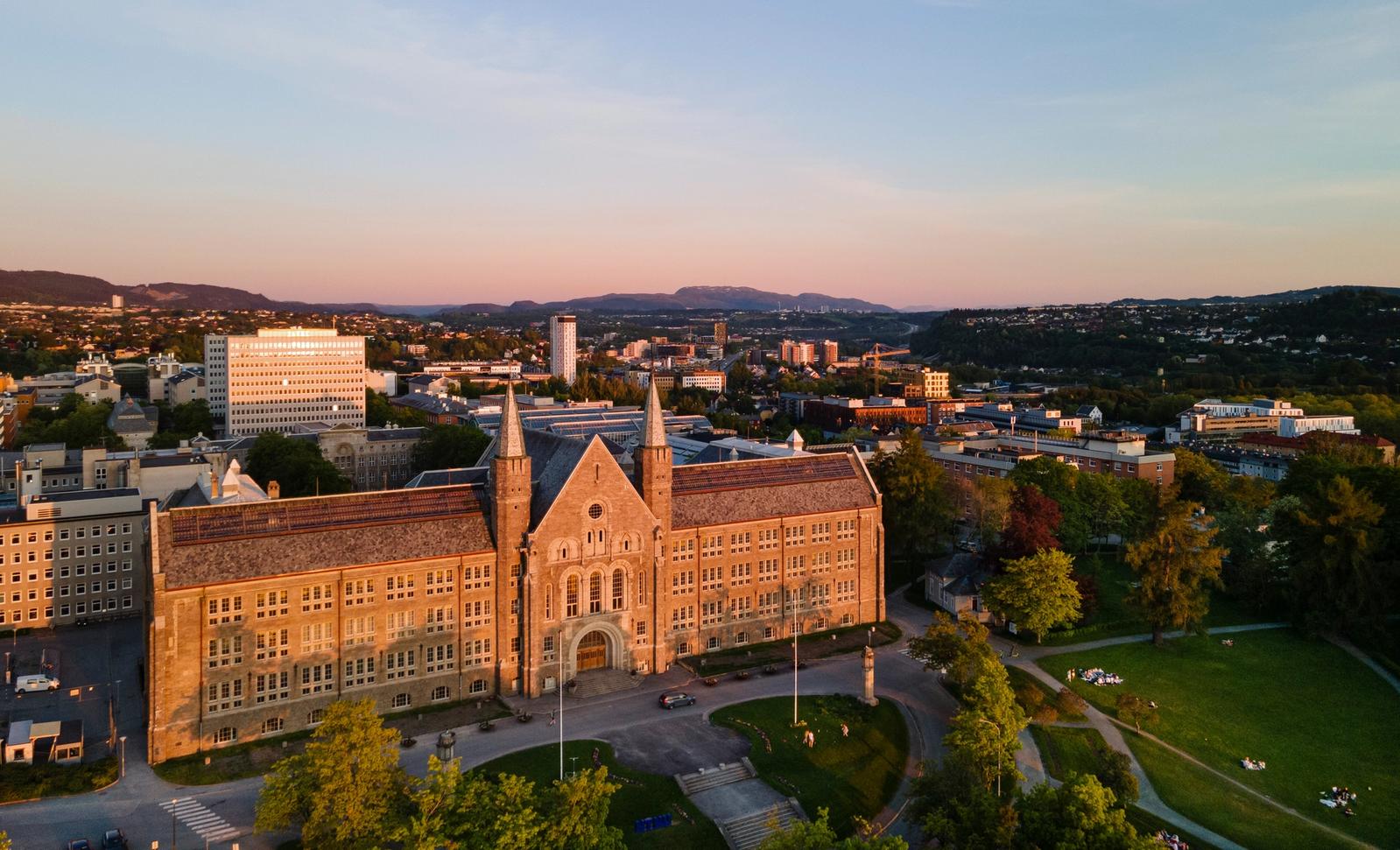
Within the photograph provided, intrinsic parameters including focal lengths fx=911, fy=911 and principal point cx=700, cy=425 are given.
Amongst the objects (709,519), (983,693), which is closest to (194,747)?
(709,519)

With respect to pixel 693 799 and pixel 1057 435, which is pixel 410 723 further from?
pixel 1057 435

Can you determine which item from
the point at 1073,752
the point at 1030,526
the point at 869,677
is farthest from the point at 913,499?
the point at 1073,752

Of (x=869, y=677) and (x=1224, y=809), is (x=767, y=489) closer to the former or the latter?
(x=869, y=677)

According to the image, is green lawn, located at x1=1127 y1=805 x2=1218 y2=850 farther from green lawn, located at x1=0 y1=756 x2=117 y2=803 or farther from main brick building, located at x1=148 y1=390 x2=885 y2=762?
green lawn, located at x1=0 y1=756 x2=117 y2=803

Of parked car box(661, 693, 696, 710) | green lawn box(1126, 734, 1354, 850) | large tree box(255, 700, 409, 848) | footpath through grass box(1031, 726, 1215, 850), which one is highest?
large tree box(255, 700, 409, 848)

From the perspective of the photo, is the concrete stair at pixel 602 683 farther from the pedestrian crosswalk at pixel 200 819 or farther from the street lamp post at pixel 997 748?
the street lamp post at pixel 997 748

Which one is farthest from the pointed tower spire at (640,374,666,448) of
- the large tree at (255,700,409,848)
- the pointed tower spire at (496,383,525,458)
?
the large tree at (255,700,409,848)
